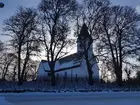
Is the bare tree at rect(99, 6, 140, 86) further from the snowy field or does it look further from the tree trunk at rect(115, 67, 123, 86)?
the snowy field

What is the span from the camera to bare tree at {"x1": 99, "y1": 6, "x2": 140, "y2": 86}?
42.4 meters

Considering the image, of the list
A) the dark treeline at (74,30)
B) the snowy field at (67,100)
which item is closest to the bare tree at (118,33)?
the dark treeline at (74,30)

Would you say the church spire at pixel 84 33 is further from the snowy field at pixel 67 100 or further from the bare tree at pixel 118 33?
the snowy field at pixel 67 100

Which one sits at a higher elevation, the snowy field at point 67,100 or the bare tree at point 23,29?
the bare tree at point 23,29

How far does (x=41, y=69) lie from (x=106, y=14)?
4481 centimetres

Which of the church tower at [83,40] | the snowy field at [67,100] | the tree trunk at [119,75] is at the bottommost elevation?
the snowy field at [67,100]

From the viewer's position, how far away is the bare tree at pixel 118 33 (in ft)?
139

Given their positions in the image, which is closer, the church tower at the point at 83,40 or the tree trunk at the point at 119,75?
the tree trunk at the point at 119,75

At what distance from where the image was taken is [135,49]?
41688mm

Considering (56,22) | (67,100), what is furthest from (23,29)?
(67,100)

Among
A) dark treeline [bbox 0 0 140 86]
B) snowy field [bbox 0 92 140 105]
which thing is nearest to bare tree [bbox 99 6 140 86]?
dark treeline [bbox 0 0 140 86]

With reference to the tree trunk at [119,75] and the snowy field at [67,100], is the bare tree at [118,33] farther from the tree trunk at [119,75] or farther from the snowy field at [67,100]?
the snowy field at [67,100]

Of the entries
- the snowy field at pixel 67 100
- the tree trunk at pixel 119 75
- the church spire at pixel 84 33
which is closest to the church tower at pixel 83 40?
the church spire at pixel 84 33

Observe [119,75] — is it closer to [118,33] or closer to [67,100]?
[118,33]
